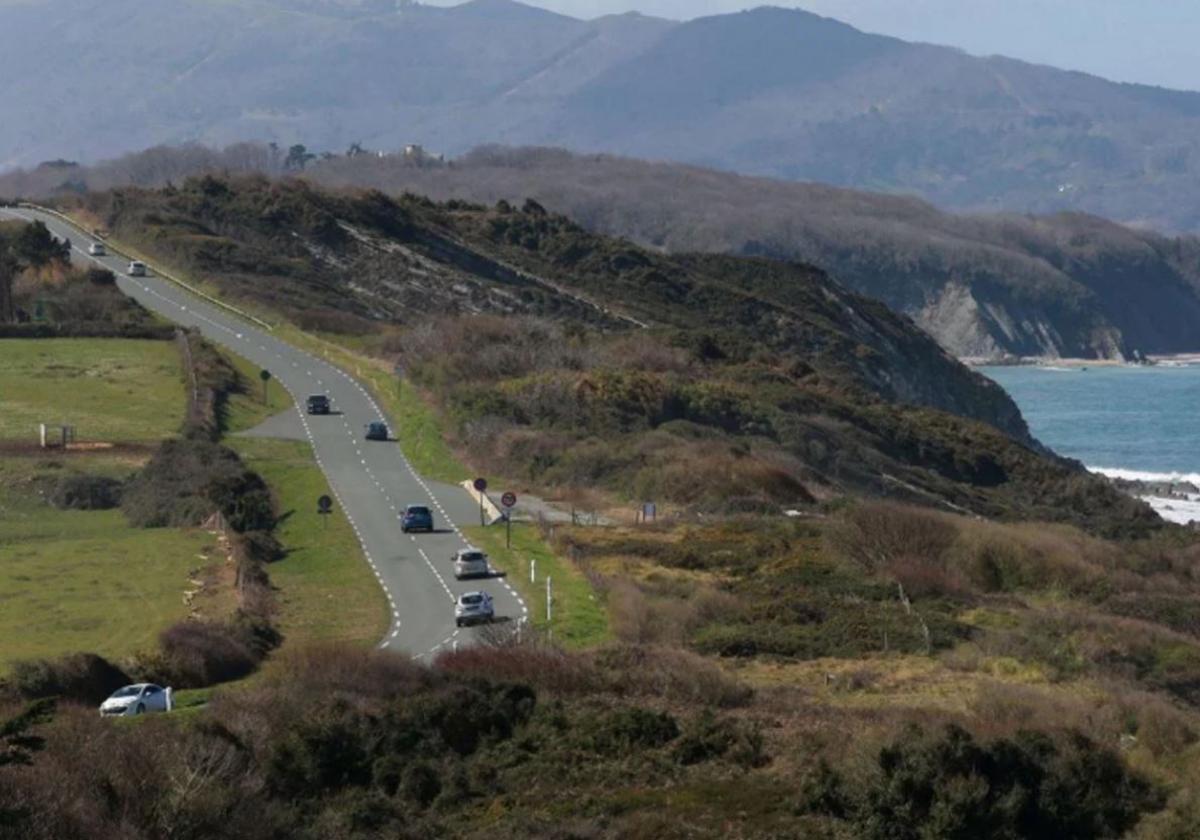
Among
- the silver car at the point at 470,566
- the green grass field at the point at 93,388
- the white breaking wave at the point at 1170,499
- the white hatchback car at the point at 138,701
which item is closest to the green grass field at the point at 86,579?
the white hatchback car at the point at 138,701

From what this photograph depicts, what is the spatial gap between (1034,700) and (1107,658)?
14.4ft

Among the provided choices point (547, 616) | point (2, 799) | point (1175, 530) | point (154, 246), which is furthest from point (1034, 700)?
point (154, 246)

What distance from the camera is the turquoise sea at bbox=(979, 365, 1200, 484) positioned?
3408 inches

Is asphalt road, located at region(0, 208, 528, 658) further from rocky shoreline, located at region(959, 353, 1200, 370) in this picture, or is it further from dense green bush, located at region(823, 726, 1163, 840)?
rocky shoreline, located at region(959, 353, 1200, 370)

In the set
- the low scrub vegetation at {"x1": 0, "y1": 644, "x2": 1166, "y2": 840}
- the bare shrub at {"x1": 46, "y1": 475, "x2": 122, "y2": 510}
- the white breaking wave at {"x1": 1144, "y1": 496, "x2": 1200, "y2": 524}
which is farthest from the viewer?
the white breaking wave at {"x1": 1144, "y1": 496, "x2": 1200, "y2": 524}

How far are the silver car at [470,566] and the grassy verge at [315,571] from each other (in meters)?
1.21

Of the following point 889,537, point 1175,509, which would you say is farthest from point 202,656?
point 1175,509

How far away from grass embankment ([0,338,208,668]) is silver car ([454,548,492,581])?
145 inches

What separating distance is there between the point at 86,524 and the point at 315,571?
6286mm

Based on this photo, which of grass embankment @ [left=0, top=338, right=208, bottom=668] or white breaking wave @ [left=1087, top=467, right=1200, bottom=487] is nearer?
grass embankment @ [left=0, top=338, right=208, bottom=668]

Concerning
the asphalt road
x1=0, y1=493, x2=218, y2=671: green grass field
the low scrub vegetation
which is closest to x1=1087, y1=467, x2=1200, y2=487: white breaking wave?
the asphalt road

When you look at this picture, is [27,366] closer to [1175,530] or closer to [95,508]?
[95,508]

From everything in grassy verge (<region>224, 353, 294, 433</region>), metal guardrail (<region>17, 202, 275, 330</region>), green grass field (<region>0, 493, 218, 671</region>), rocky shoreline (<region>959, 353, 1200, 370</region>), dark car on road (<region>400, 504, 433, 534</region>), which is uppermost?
metal guardrail (<region>17, 202, 275, 330</region>)

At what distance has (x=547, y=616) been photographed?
28719 mm
